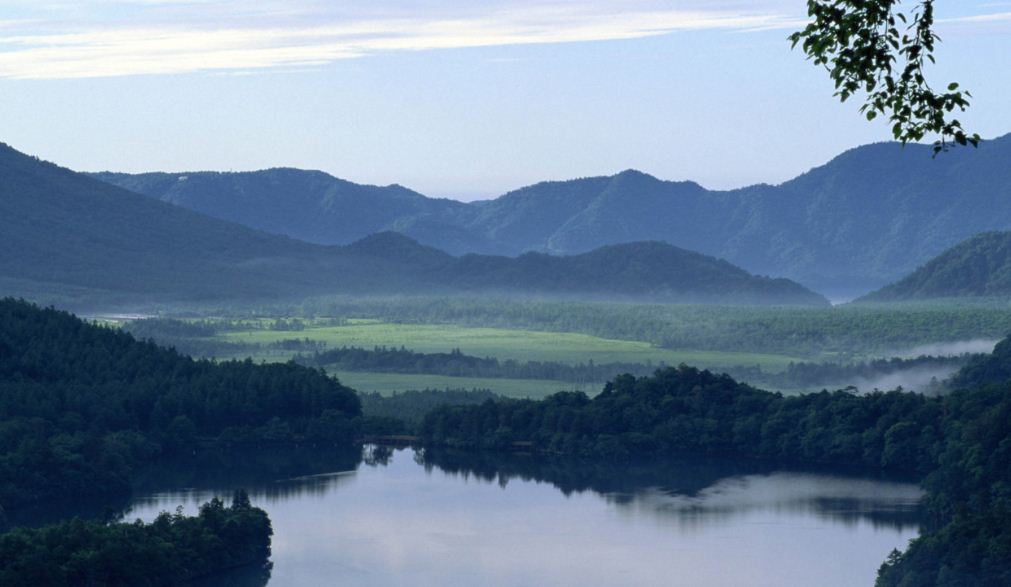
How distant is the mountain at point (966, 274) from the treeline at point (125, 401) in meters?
110

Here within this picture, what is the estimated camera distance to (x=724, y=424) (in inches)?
2886

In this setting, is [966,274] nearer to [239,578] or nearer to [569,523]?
[569,523]

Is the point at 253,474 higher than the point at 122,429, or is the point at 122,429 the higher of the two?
the point at 122,429

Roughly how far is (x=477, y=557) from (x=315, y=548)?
454 cm

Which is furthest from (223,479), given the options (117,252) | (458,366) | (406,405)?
(117,252)

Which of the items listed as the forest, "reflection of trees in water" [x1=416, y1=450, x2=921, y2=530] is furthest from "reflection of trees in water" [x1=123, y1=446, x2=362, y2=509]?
"reflection of trees in water" [x1=416, y1=450, x2=921, y2=530]

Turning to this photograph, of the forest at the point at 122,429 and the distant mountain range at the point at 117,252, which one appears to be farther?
the distant mountain range at the point at 117,252

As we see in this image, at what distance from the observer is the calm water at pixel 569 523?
50.6 metres

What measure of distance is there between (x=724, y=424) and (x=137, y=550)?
1296 inches

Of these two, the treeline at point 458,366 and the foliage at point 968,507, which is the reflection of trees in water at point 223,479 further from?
the treeline at point 458,366

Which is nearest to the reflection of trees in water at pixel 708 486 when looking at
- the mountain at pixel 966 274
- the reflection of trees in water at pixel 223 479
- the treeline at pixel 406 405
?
the treeline at pixel 406 405

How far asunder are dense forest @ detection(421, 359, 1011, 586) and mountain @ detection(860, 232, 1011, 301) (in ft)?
345

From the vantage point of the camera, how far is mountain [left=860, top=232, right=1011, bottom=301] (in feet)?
590

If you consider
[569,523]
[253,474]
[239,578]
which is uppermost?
[253,474]
